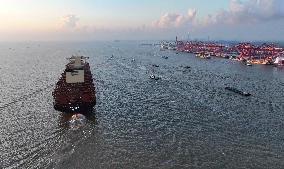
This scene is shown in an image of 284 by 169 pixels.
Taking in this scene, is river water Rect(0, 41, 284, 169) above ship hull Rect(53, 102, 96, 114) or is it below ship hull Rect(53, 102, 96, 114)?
below

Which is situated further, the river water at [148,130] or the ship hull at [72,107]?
the ship hull at [72,107]

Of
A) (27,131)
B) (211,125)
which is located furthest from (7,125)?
(211,125)

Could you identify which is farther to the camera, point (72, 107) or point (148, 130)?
point (72, 107)

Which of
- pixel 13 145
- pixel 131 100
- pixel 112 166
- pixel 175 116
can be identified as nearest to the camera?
pixel 112 166

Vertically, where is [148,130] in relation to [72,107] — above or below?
below

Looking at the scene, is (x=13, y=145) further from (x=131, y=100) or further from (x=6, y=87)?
(x=6, y=87)

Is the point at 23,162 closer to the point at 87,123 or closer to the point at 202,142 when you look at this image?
the point at 87,123

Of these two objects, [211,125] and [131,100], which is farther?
[131,100]

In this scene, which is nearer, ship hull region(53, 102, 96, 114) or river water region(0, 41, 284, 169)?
river water region(0, 41, 284, 169)

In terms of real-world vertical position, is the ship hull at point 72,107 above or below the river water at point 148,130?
above

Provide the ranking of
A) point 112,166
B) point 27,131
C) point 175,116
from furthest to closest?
point 175,116
point 27,131
point 112,166
